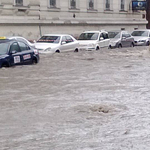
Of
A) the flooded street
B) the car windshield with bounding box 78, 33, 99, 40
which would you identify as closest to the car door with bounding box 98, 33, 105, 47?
the car windshield with bounding box 78, 33, 99, 40

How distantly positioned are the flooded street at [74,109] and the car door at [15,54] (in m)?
0.27

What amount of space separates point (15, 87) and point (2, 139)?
524 cm

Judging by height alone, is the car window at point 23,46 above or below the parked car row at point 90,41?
above

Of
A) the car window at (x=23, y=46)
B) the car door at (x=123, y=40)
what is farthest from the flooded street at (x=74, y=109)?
the car door at (x=123, y=40)

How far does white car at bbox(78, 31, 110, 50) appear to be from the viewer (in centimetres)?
2522

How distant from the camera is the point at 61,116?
8.16 metres

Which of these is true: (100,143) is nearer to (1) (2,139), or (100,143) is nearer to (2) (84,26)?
(1) (2,139)

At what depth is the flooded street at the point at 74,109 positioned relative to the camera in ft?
21.3

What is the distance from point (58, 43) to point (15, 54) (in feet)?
22.6

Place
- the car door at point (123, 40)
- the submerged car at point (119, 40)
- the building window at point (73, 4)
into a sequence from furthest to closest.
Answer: the building window at point (73, 4) → the car door at point (123, 40) → the submerged car at point (119, 40)

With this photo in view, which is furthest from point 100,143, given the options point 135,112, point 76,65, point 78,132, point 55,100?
point 76,65

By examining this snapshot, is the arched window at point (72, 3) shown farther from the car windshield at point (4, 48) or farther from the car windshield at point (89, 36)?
the car windshield at point (4, 48)

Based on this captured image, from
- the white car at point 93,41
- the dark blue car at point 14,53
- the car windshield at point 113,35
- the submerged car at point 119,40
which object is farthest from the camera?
the car windshield at point 113,35

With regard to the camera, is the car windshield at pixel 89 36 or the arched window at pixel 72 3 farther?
the arched window at pixel 72 3
